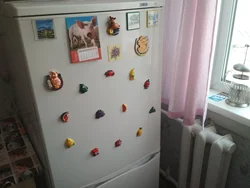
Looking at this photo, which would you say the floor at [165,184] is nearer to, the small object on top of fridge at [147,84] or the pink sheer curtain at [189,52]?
the pink sheer curtain at [189,52]

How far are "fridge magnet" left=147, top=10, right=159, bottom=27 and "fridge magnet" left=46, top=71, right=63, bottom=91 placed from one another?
0.44 meters

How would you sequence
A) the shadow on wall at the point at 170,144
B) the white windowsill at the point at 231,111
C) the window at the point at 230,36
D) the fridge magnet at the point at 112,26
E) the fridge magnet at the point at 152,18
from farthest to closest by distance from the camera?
the shadow on wall at the point at 170,144 < the window at the point at 230,36 < the white windowsill at the point at 231,111 < the fridge magnet at the point at 152,18 < the fridge magnet at the point at 112,26

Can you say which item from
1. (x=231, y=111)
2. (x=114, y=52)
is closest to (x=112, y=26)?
(x=114, y=52)

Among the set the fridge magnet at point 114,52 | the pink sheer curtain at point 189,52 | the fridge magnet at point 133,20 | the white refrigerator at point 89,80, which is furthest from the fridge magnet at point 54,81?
the pink sheer curtain at point 189,52

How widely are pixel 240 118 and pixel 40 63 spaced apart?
3.06 ft

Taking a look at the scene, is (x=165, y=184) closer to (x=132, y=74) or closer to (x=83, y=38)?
(x=132, y=74)

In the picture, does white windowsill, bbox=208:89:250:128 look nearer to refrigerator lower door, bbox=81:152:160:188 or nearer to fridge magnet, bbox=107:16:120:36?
refrigerator lower door, bbox=81:152:160:188

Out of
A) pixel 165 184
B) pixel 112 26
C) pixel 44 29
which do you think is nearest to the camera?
pixel 44 29

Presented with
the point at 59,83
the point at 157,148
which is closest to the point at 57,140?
the point at 59,83

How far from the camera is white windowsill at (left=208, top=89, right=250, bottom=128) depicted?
1026mm

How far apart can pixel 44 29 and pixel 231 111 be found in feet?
3.09

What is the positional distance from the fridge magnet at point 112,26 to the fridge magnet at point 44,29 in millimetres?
210

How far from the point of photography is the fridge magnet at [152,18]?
89 centimetres

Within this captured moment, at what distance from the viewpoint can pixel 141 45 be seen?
911 mm
